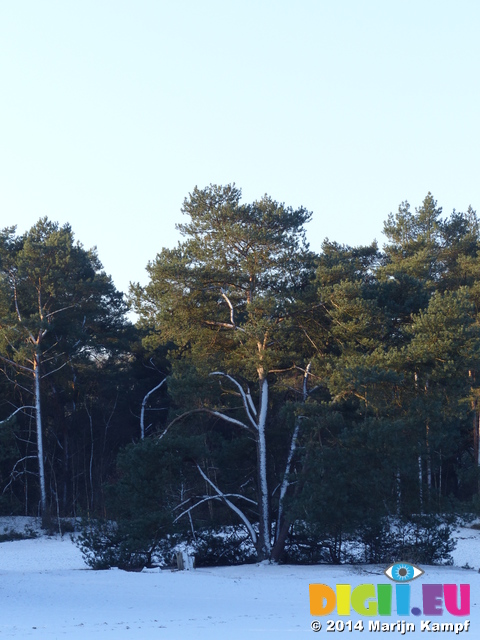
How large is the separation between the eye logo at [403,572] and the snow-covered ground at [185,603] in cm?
27

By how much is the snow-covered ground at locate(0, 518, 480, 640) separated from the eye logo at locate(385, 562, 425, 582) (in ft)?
0.87

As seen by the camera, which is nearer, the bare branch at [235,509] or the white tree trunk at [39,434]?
the bare branch at [235,509]

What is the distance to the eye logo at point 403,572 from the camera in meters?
15.8

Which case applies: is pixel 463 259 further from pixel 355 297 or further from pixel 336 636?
pixel 336 636

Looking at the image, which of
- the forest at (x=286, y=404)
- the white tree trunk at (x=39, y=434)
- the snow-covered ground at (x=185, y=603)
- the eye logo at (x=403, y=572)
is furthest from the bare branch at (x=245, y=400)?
the white tree trunk at (x=39, y=434)

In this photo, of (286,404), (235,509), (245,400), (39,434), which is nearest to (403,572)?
(286,404)

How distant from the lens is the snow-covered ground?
1028cm

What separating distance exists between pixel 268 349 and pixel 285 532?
5051mm

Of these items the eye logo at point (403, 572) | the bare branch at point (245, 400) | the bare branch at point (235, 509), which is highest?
the bare branch at point (245, 400)

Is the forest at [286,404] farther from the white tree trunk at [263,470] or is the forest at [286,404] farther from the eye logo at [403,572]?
the eye logo at [403,572]

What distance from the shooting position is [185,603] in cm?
1326

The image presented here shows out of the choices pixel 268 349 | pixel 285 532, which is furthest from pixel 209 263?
pixel 285 532

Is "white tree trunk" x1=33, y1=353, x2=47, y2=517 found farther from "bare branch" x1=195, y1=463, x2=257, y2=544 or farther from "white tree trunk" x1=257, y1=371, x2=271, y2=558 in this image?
"white tree trunk" x1=257, y1=371, x2=271, y2=558

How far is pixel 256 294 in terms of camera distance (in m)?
21.7
